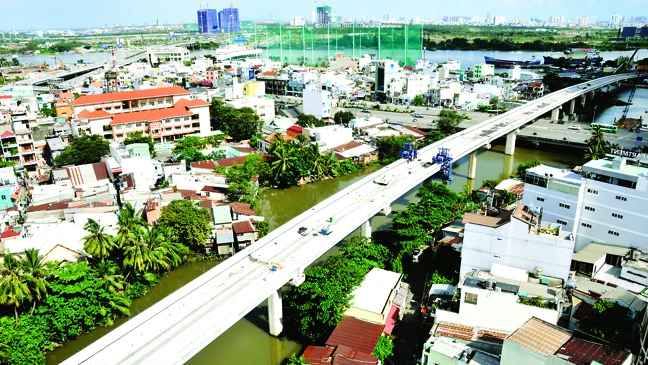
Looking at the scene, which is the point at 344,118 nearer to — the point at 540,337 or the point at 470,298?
the point at 470,298

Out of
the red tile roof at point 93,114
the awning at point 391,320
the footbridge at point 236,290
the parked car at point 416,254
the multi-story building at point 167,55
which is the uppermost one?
the multi-story building at point 167,55

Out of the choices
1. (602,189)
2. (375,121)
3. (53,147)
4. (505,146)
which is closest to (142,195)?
(53,147)

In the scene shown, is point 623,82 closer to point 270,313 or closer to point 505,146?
point 505,146

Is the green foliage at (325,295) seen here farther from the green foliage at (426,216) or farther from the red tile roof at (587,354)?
the red tile roof at (587,354)

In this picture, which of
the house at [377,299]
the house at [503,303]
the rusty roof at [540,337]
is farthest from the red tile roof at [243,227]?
the rusty roof at [540,337]

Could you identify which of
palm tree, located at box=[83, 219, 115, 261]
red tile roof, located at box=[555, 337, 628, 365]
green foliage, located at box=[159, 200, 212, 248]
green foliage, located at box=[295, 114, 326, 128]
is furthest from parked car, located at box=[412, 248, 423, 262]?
green foliage, located at box=[295, 114, 326, 128]
